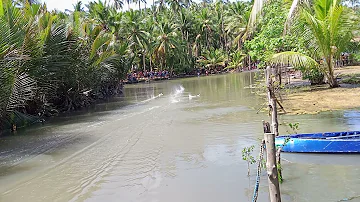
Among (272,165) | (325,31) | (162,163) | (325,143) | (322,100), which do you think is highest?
(325,31)

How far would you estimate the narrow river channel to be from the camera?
7.11 m

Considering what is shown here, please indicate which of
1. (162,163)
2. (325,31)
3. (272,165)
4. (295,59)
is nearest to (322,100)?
(295,59)

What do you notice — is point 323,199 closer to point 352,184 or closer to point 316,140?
point 352,184

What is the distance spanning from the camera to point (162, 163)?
9.23m

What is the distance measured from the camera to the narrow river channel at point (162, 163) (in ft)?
23.3

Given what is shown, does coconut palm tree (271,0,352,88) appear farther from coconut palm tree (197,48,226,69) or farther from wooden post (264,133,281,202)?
coconut palm tree (197,48,226,69)

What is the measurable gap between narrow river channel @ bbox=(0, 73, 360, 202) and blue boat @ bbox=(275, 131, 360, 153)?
172mm

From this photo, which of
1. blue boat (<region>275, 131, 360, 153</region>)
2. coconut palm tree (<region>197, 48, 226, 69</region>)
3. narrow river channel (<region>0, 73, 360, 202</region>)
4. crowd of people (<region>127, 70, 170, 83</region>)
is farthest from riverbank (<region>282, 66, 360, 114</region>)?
coconut palm tree (<region>197, 48, 226, 69</region>)

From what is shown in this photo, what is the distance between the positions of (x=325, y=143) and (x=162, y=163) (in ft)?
12.5

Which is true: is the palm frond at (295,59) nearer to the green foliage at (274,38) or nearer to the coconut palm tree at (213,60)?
the green foliage at (274,38)

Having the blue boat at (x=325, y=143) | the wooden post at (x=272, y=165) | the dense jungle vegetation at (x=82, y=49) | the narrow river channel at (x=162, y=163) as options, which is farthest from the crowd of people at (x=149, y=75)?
the wooden post at (x=272, y=165)

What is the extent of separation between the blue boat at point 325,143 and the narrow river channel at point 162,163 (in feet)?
0.57

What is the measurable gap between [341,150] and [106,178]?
5239 millimetres

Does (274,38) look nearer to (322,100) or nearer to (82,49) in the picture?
(322,100)
